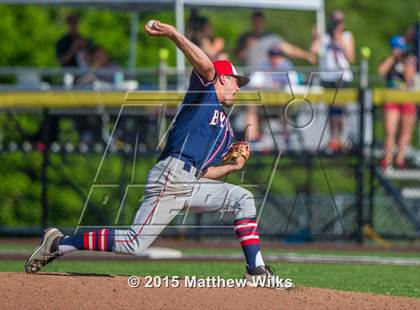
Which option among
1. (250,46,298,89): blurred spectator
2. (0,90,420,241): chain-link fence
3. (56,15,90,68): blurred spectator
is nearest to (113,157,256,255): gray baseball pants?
(0,90,420,241): chain-link fence

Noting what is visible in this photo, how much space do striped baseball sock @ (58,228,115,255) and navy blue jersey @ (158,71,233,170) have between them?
0.85 meters

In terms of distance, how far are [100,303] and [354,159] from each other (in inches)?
368

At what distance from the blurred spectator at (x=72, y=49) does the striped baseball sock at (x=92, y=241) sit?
31.3 feet

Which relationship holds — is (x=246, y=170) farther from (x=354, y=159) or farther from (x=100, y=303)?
(x=100, y=303)

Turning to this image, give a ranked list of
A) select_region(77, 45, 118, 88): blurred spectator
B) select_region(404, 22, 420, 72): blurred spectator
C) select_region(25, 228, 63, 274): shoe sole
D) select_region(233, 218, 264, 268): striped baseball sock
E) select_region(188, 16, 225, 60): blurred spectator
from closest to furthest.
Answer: select_region(233, 218, 264, 268): striped baseball sock → select_region(25, 228, 63, 274): shoe sole → select_region(77, 45, 118, 88): blurred spectator → select_region(188, 16, 225, 60): blurred spectator → select_region(404, 22, 420, 72): blurred spectator

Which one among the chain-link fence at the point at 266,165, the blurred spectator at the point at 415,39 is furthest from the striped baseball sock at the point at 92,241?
the blurred spectator at the point at 415,39

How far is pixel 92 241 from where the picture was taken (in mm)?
9828

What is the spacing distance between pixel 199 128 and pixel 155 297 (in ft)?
5.34

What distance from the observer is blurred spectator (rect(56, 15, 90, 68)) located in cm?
1912

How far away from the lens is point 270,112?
1727 cm

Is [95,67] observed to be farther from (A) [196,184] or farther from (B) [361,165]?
(A) [196,184]

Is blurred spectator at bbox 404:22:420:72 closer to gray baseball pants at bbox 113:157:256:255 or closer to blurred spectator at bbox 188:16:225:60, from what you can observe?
blurred spectator at bbox 188:16:225:60

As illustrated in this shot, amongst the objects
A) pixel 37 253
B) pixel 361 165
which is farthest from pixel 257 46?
pixel 37 253

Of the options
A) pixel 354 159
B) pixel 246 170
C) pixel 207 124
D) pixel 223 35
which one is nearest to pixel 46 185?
pixel 246 170
